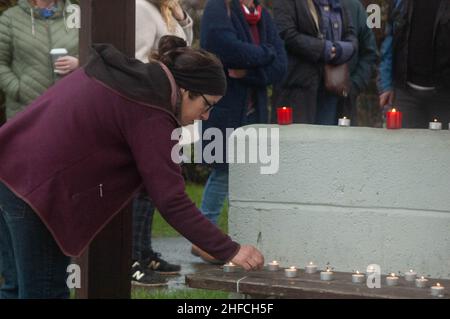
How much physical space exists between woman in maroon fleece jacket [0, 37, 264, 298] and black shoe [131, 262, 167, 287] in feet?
7.32

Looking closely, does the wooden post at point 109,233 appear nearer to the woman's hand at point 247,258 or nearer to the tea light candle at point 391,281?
the woman's hand at point 247,258

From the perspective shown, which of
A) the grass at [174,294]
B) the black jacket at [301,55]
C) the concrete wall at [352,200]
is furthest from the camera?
the black jacket at [301,55]

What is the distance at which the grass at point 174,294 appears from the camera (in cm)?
608

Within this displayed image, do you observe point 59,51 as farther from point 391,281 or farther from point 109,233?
point 391,281

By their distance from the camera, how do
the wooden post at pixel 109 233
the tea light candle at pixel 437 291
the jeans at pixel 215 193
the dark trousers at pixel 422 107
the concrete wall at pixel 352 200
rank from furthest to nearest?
the jeans at pixel 215 193, the dark trousers at pixel 422 107, the concrete wall at pixel 352 200, the wooden post at pixel 109 233, the tea light candle at pixel 437 291

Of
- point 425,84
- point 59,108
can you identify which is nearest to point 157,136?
point 59,108

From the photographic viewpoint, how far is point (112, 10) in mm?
4672

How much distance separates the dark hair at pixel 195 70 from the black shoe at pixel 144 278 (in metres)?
2.40

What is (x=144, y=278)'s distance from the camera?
6.50 m

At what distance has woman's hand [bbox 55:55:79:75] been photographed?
21.0ft

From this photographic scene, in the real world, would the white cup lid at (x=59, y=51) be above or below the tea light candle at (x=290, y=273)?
above

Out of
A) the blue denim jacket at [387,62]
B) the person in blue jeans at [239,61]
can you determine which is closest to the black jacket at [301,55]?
the person in blue jeans at [239,61]

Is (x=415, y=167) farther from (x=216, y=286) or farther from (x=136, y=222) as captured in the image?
(x=136, y=222)

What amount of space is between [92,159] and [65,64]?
8.02ft
